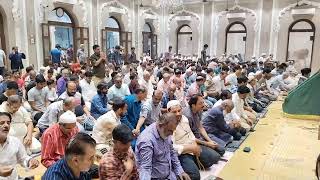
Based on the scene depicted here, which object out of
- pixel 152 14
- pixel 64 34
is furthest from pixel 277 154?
pixel 152 14

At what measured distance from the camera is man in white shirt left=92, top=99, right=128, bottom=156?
3844 mm

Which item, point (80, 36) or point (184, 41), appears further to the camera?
point (184, 41)

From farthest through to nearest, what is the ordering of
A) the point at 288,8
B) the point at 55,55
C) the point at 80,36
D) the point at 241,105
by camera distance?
the point at 288,8 → the point at 80,36 → the point at 55,55 → the point at 241,105

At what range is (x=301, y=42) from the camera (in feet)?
48.2

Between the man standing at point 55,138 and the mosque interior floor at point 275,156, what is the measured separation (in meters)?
0.54

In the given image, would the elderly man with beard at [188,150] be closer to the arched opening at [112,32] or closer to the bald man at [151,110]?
the bald man at [151,110]

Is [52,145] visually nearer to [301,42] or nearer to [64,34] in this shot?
[64,34]

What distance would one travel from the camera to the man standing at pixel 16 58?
926 cm

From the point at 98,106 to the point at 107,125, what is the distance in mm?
1609

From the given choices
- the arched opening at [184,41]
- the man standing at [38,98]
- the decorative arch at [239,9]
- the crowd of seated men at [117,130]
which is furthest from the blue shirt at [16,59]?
the decorative arch at [239,9]

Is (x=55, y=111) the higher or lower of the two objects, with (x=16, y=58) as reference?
lower

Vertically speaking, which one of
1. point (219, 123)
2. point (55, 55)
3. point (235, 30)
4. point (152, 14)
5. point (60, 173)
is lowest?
point (219, 123)

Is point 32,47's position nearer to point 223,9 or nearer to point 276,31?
point 223,9

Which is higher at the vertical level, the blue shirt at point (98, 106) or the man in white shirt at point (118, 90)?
the man in white shirt at point (118, 90)
